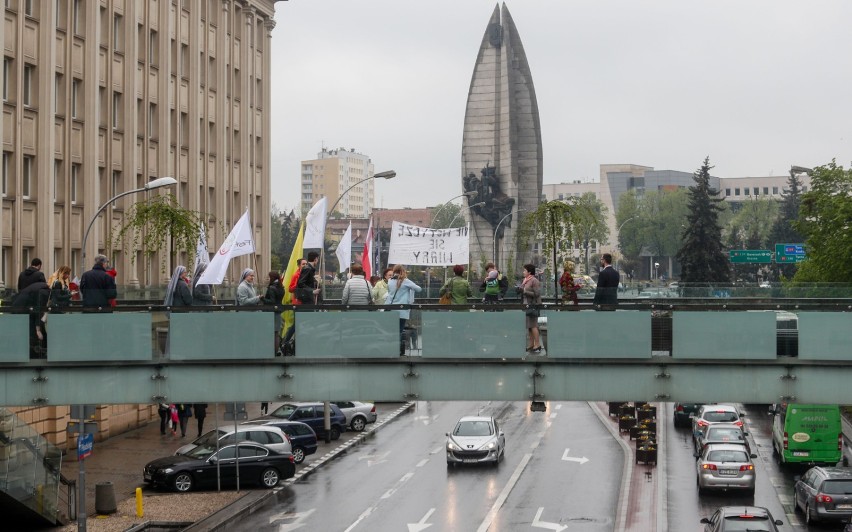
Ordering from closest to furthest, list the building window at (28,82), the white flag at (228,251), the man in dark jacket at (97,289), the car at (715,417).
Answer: the man in dark jacket at (97,289) < the white flag at (228,251) < the building window at (28,82) < the car at (715,417)

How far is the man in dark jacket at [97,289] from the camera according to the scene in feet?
77.8

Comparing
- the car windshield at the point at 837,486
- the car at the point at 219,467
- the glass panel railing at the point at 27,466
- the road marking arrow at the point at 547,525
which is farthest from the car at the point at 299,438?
the car windshield at the point at 837,486

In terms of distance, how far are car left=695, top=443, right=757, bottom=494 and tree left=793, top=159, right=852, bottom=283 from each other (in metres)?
26.2

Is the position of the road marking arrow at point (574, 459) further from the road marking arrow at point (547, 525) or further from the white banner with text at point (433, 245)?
the road marking arrow at point (547, 525)

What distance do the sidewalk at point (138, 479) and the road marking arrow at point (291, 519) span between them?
5.86 feet

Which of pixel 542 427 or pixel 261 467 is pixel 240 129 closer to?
pixel 542 427

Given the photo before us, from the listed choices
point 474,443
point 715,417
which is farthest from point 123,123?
point 715,417

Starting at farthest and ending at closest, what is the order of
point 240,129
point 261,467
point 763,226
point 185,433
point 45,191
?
point 763,226 < point 240,129 < point 185,433 < point 45,191 < point 261,467

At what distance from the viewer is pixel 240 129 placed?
69750mm

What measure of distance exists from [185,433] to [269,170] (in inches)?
1043

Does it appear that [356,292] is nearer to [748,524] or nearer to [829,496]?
[748,524]

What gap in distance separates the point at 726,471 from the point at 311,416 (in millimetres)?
18840

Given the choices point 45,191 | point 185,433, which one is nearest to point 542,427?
point 185,433

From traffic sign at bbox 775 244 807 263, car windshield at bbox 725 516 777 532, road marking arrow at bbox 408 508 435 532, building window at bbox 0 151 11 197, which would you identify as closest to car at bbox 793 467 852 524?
car windshield at bbox 725 516 777 532
